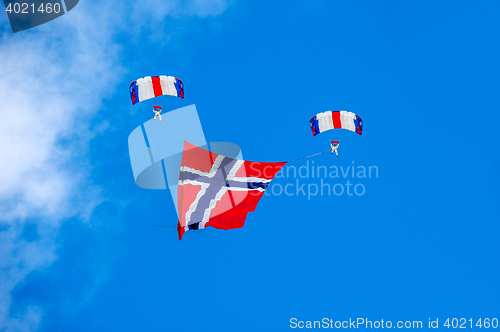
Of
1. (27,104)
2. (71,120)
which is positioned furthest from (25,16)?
(71,120)

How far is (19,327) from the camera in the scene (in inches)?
946

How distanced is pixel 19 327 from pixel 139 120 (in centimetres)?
1131

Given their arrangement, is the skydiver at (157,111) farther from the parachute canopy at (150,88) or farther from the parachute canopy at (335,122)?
the parachute canopy at (335,122)

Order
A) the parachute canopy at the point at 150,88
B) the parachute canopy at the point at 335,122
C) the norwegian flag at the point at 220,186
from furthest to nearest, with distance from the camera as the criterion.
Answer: the norwegian flag at the point at 220,186 → the parachute canopy at the point at 150,88 → the parachute canopy at the point at 335,122

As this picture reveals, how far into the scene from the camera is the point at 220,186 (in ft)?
73.9

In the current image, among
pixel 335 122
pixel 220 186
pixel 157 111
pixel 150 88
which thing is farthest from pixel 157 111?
pixel 335 122

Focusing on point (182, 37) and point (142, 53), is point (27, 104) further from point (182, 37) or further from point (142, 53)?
point (182, 37)

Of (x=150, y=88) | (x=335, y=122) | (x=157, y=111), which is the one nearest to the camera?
(x=335, y=122)

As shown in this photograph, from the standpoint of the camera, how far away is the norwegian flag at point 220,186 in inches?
866

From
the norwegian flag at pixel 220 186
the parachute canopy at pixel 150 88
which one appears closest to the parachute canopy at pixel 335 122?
the norwegian flag at pixel 220 186

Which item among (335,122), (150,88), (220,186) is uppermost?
(150,88)

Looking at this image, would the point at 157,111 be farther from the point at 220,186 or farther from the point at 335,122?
the point at 335,122

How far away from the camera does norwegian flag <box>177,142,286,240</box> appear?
2200 centimetres

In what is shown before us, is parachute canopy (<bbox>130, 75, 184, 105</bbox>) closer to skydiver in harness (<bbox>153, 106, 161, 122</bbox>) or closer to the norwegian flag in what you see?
skydiver in harness (<bbox>153, 106, 161, 122</bbox>)
